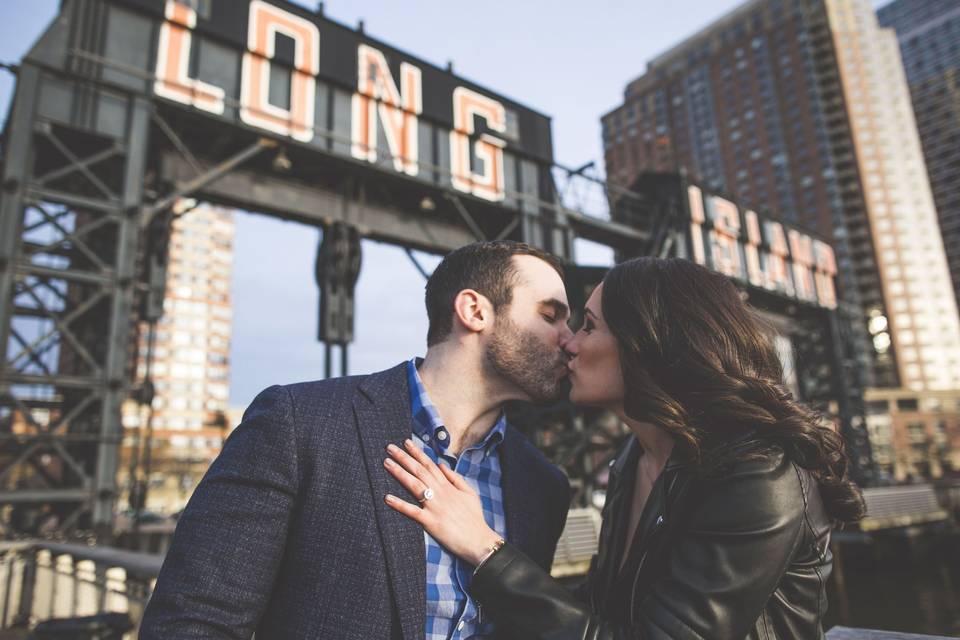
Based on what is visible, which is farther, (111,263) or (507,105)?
(507,105)

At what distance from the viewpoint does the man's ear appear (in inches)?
94.9

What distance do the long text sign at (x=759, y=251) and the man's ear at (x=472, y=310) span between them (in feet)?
55.6

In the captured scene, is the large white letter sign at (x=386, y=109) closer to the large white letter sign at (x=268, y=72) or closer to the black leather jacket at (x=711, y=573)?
the large white letter sign at (x=268, y=72)

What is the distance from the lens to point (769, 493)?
1.56 metres

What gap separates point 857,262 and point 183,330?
377 ft

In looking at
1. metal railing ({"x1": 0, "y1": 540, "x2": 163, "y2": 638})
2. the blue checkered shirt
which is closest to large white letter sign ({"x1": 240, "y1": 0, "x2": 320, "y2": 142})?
metal railing ({"x1": 0, "y1": 540, "x2": 163, "y2": 638})

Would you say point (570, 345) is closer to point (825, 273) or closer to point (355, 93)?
point (355, 93)

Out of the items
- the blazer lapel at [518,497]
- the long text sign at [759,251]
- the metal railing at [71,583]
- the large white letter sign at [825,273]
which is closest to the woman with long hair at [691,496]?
the blazer lapel at [518,497]

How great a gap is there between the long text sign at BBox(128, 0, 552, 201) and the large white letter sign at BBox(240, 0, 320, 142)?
0.07 feet

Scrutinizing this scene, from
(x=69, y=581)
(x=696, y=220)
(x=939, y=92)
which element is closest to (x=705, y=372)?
(x=69, y=581)

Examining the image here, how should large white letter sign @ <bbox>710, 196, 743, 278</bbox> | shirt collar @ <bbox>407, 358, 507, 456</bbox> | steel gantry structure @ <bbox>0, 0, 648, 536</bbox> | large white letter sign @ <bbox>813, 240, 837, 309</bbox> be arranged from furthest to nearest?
1. large white letter sign @ <bbox>813, 240, 837, 309</bbox>
2. large white letter sign @ <bbox>710, 196, 743, 278</bbox>
3. steel gantry structure @ <bbox>0, 0, 648, 536</bbox>
4. shirt collar @ <bbox>407, 358, 507, 456</bbox>

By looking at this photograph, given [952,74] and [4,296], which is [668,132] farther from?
[4,296]

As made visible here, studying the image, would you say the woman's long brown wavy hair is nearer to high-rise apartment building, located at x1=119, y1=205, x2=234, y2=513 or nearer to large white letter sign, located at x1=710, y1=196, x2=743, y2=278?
large white letter sign, located at x1=710, y1=196, x2=743, y2=278

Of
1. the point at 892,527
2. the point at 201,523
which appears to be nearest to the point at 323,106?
the point at 201,523
